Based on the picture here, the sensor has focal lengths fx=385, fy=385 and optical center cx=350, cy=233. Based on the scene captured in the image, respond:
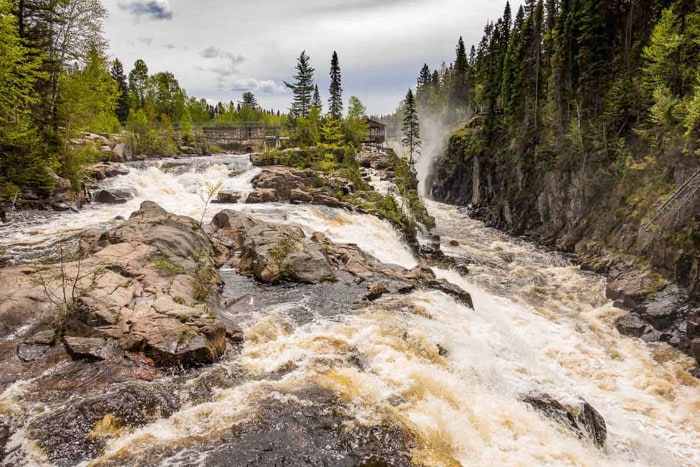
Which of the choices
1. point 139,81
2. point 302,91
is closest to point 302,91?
point 302,91

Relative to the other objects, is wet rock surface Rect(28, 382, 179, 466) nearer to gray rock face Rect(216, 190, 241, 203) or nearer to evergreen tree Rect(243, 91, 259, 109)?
gray rock face Rect(216, 190, 241, 203)

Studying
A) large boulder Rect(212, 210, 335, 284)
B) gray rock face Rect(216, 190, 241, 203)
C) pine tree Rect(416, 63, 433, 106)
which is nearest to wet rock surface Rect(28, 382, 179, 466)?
large boulder Rect(212, 210, 335, 284)

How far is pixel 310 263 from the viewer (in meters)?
14.4

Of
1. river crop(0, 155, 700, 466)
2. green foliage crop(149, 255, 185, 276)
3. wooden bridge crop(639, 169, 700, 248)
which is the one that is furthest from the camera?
wooden bridge crop(639, 169, 700, 248)

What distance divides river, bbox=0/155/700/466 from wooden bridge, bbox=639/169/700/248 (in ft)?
14.4

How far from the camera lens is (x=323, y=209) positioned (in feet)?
83.4

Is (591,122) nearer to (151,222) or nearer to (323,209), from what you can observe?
(323,209)

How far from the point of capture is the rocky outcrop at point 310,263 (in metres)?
13.6

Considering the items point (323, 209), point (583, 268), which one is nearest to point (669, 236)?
point (583, 268)

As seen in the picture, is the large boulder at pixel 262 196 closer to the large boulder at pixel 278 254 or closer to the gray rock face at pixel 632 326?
the large boulder at pixel 278 254

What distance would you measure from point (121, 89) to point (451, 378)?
2889 inches

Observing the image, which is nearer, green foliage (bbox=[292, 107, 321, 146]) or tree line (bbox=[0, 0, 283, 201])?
tree line (bbox=[0, 0, 283, 201])

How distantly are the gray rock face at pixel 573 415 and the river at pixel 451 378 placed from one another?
22 cm

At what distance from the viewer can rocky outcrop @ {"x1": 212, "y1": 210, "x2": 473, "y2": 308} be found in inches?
537
